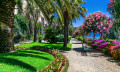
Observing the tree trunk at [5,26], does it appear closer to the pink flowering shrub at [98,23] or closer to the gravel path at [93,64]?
the gravel path at [93,64]

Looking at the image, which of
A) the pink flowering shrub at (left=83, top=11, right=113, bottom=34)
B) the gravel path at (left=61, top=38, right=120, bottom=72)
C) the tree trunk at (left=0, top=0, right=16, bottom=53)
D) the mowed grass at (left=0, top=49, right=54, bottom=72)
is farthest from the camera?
the pink flowering shrub at (left=83, top=11, right=113, bottom=34)

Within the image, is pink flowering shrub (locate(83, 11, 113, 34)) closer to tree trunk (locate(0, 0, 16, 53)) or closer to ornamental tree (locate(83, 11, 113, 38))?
ornamental tree (locate(83, 11, 113, 38))

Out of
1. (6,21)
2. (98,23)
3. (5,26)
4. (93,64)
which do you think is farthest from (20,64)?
(98,23)

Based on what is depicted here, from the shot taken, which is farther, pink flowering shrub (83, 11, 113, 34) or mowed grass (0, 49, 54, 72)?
pink flowering shrub (83, 11, 113, 34)

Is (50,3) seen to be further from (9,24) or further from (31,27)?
(31,27)

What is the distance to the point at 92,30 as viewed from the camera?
15.0 meters

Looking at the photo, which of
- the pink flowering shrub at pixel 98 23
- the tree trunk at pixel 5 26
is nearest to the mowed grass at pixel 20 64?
the tree trunk at pixel 5 26

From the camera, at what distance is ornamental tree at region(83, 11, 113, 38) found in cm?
1366

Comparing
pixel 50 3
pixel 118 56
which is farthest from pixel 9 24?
pixel 118 56

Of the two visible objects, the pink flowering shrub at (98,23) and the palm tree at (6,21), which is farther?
the pink flowering shrub at (98,23)

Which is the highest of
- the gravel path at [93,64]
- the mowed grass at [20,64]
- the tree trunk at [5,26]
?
the tree trunk at [5,26]

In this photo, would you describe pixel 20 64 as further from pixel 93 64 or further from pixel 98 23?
pixel 98 23

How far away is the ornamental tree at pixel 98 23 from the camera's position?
1366cm

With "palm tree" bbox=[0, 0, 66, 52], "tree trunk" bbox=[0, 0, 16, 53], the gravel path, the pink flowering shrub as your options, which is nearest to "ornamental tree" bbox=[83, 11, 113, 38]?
the pink flowering shrub
